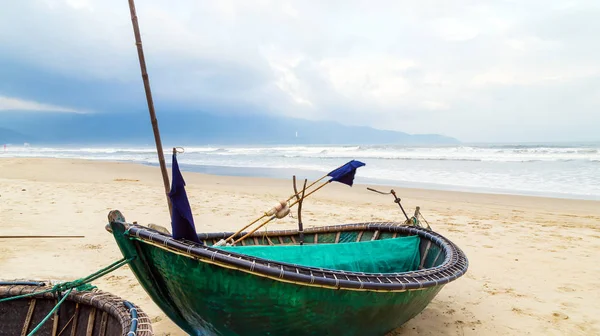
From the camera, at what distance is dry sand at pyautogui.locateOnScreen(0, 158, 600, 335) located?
3.93 meters

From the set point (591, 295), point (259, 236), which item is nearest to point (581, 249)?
point (591, 295)

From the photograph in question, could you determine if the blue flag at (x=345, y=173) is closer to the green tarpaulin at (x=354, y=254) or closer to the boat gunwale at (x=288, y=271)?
the green tarpaulin at (x=354, y=254)

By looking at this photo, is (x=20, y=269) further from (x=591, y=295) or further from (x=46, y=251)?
(x=591, y=295)

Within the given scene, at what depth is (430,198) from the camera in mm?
11508

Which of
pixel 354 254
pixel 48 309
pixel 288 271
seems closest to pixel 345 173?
pixel 354 254

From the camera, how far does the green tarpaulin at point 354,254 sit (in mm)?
3709

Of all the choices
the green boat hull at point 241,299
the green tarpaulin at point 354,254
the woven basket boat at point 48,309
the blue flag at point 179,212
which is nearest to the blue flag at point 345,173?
the green tarpaulin at point 354,254

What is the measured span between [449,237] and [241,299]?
5402 mm

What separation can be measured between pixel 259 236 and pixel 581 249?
5.13 metres

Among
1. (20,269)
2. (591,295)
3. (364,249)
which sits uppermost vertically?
(364,249)

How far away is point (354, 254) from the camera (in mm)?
3994

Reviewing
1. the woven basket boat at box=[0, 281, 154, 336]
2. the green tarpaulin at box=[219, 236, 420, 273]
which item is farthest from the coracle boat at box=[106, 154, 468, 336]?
the green tarpaulin at box=[219, 236, 420, 273]

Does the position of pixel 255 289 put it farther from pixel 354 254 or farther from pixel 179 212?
pixel 354 254

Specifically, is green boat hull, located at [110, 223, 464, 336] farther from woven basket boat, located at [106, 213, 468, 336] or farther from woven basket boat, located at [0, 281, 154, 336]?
woven basket boat, located at [0, 281, 154, 336]
